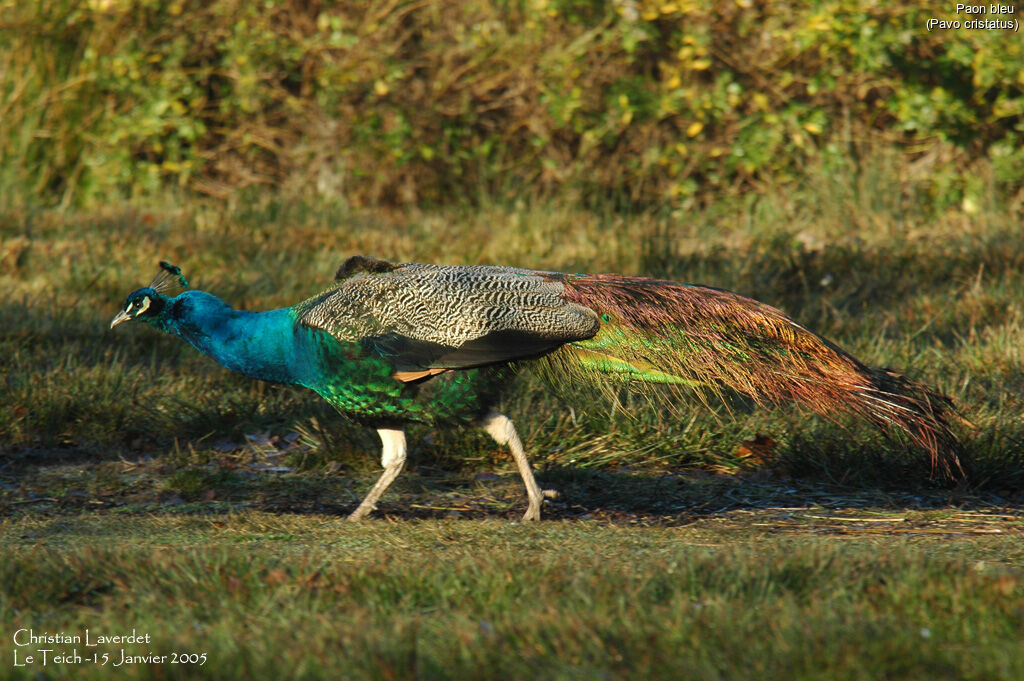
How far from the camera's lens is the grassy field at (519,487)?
2879 mm

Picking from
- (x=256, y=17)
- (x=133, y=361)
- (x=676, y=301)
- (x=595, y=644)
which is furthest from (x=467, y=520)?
(x=256, y=17)

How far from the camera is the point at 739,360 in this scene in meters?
4.40

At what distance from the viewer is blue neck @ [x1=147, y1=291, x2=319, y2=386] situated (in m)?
4.48

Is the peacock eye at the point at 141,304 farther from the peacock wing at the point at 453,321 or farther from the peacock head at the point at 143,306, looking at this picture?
the peacock wing at the point at 453,321

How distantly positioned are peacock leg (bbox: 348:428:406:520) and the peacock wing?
1.49ft

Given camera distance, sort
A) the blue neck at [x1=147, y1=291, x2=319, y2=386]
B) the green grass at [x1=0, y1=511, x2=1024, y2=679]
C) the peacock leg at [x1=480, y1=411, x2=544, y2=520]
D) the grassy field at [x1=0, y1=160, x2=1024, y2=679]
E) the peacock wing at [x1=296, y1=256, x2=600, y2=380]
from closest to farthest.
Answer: the green grass at [x1=0, y1=511, x2=1024, y2=679] < the grassy field at [x1=0, y1=160, x2=1024, y2=679] < the peacock wing at [x1=296, y1=256, x2=600, y2=380] < the blue neck at [x1=147, y1=291, x2=319, y2=386] < the peacock leg at [x1=480, y1=411, x2=544, y2=520]

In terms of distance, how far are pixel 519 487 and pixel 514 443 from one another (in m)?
0.69

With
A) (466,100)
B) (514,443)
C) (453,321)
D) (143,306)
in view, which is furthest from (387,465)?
(466,100)

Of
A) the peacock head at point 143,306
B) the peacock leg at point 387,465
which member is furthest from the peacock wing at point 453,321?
the peacock head at point 143,306

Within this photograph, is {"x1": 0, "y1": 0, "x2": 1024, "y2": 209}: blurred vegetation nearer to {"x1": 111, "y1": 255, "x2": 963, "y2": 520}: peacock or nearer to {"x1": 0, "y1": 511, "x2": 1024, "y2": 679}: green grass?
{"x1": 111, "y1": 255, "x2": 963, "y2": 520}: peacock

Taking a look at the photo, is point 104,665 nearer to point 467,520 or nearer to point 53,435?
point 467,520

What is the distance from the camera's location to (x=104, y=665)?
2.75 metres

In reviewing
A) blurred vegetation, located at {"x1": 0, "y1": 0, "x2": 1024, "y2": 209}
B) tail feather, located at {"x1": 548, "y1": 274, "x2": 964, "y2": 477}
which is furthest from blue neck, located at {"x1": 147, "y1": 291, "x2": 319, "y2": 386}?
blurred vegetation, located at {"x1": 0, "y1": 0, "x2": 1024, "y2": 209}

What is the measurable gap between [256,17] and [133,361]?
4.20 m
